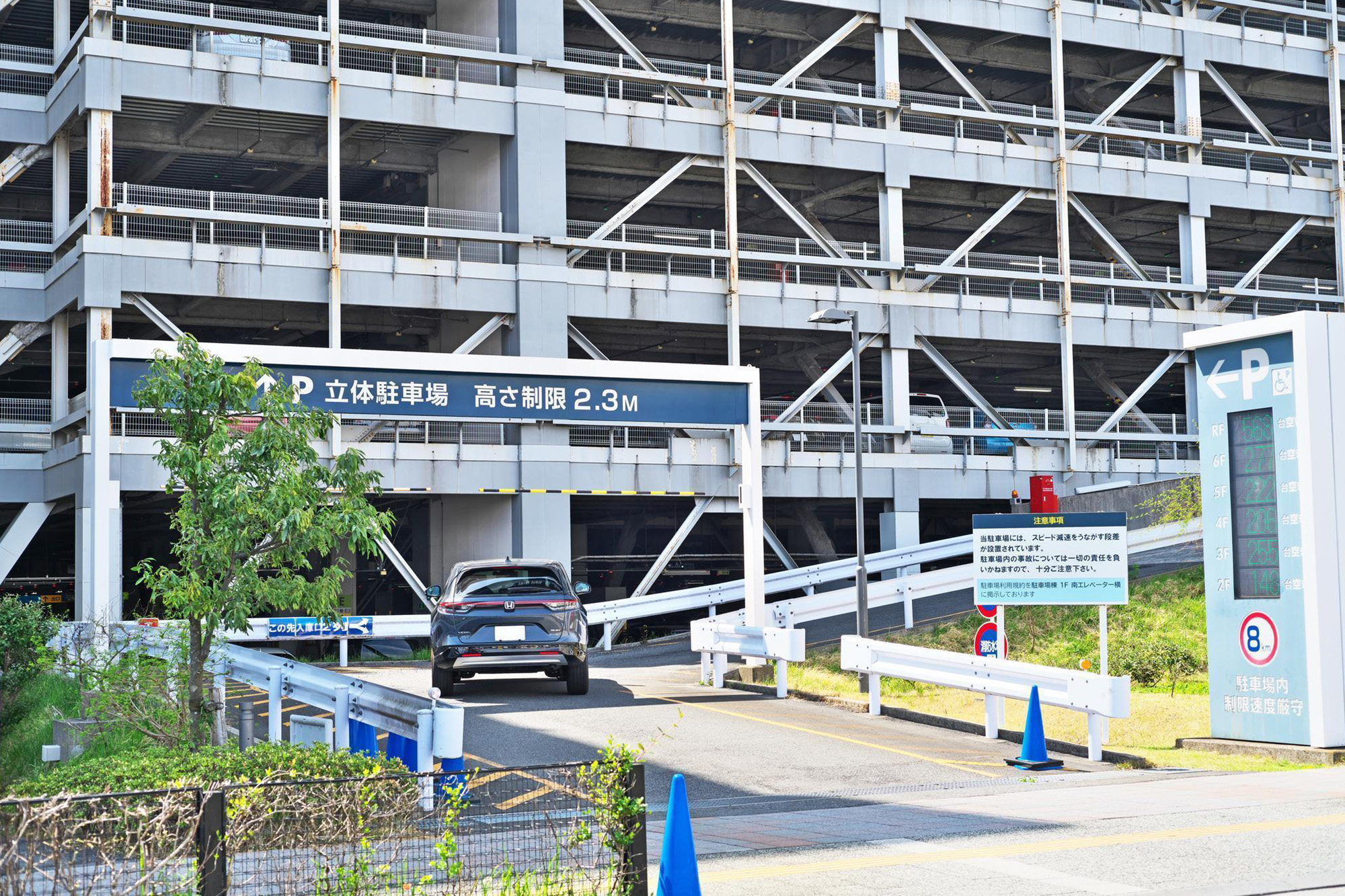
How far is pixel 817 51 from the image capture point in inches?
1650

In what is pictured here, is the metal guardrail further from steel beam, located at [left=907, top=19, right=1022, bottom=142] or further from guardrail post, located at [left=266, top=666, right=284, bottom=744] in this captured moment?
steel beam, located at [left=907, top=19, right=1022, bottom=142]

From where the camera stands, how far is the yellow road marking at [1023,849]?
29.2 ft

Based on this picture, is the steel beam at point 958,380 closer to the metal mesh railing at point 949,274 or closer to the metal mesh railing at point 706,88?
the metal mesh railing at point 949,274

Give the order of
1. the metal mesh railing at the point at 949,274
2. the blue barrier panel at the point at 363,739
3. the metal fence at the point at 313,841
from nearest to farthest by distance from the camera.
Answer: the metal fence at the point at 313,841 < the blue barrier panel at the point at 363,739 < the metal mesh railing at the point at 949,274

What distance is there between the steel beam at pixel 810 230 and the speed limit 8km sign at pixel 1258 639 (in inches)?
1077

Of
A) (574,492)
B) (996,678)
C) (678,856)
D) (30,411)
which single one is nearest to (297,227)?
(30,411)

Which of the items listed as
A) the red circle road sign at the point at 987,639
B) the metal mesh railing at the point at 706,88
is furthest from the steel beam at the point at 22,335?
the red circle road sign at the point at 987,639

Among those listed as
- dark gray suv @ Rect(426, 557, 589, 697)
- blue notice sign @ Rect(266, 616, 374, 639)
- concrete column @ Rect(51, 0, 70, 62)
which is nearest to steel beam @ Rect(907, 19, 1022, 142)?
concrete column @ Rect(51, 0, 70, 62)

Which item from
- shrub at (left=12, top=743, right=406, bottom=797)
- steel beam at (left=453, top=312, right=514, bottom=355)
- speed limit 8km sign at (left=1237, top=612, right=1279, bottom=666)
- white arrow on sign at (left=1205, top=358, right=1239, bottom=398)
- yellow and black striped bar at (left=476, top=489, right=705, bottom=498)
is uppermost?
steel beam at (left=453, top=312, right=514, bottom=355)

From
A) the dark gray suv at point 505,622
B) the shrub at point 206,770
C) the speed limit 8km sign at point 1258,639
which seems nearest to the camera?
the shrub at point 206,770

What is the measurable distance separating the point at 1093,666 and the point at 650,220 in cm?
3049

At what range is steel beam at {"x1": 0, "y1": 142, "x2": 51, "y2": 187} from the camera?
37.6 metres

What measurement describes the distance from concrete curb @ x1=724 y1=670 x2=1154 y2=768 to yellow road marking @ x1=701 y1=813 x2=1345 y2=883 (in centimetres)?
431

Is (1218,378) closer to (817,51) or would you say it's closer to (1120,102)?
(817,51)
